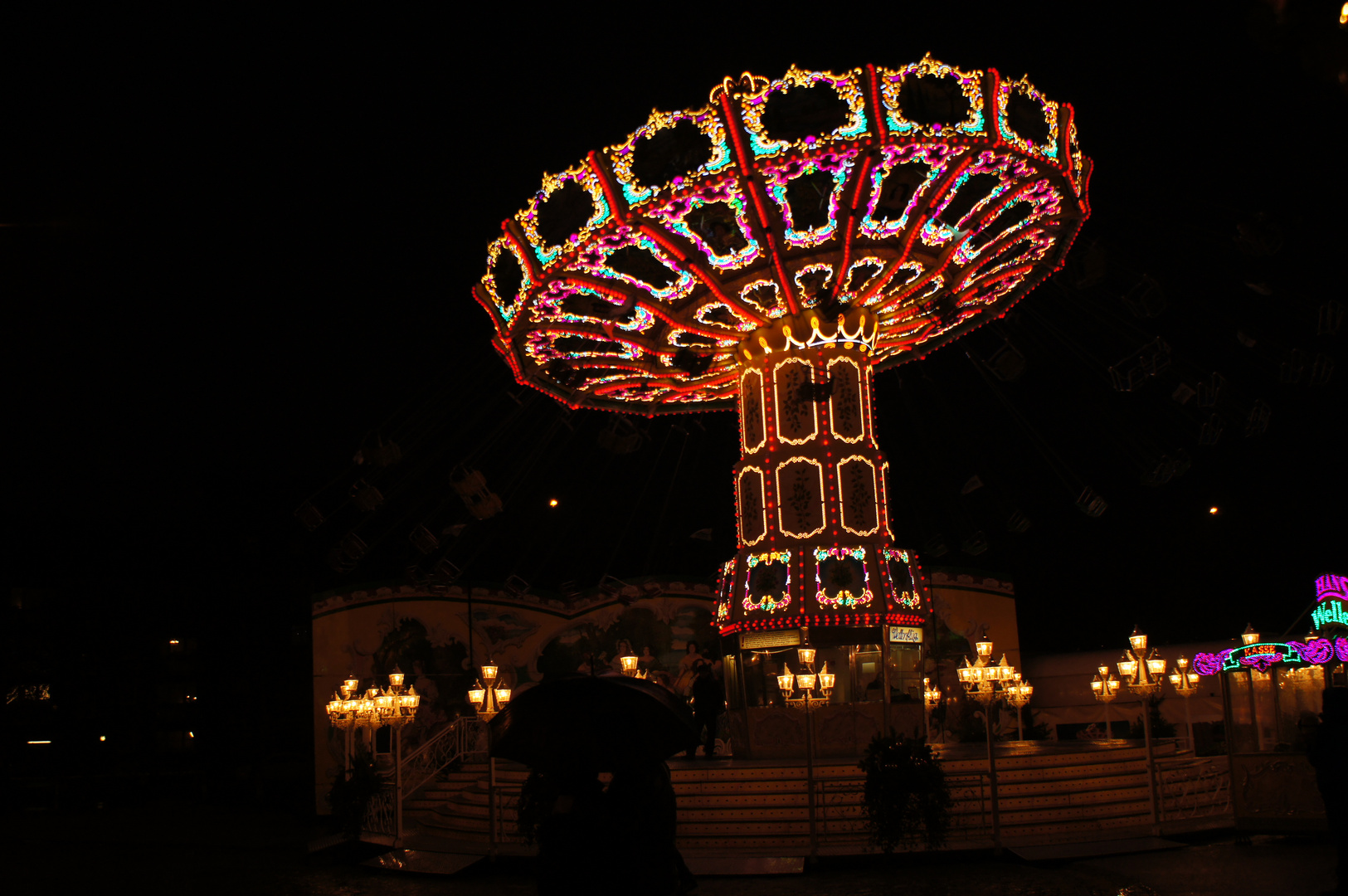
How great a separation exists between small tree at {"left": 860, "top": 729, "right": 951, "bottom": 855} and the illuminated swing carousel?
4368 mm

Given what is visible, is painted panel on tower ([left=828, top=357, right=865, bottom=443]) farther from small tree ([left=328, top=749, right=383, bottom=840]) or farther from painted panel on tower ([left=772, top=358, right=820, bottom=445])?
small tree ([left=328, top=749, right=383, bottom=840])

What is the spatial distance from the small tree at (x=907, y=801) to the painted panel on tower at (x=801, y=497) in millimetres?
7149

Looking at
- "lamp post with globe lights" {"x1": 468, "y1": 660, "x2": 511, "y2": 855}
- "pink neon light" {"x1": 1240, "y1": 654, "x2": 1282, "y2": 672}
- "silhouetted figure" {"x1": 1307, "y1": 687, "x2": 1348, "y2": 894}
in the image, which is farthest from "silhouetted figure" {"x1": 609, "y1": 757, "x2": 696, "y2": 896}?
"pink neon light" {"x1": 1240, "y1": 654, "x2": 1282, "y2": 672}

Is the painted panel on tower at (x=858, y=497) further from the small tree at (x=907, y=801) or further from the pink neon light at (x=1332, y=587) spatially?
the pink neon light at (x=1332, y=587)

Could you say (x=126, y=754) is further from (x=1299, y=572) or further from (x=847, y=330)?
(x=1299, y=572)

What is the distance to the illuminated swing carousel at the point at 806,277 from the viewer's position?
1719 cm

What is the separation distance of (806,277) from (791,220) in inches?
54.2

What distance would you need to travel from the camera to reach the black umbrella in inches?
279

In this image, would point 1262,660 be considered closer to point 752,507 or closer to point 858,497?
point 858,497

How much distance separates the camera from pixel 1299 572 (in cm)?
3656

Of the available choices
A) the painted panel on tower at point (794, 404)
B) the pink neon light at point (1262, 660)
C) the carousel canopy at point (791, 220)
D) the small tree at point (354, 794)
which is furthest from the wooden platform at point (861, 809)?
the carousel canopy at point (791, 220)

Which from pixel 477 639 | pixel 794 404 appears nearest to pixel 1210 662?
pixel 794 404

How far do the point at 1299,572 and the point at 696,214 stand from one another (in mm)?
28115

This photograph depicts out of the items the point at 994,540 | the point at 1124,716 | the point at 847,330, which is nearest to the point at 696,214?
the point at 847,330
